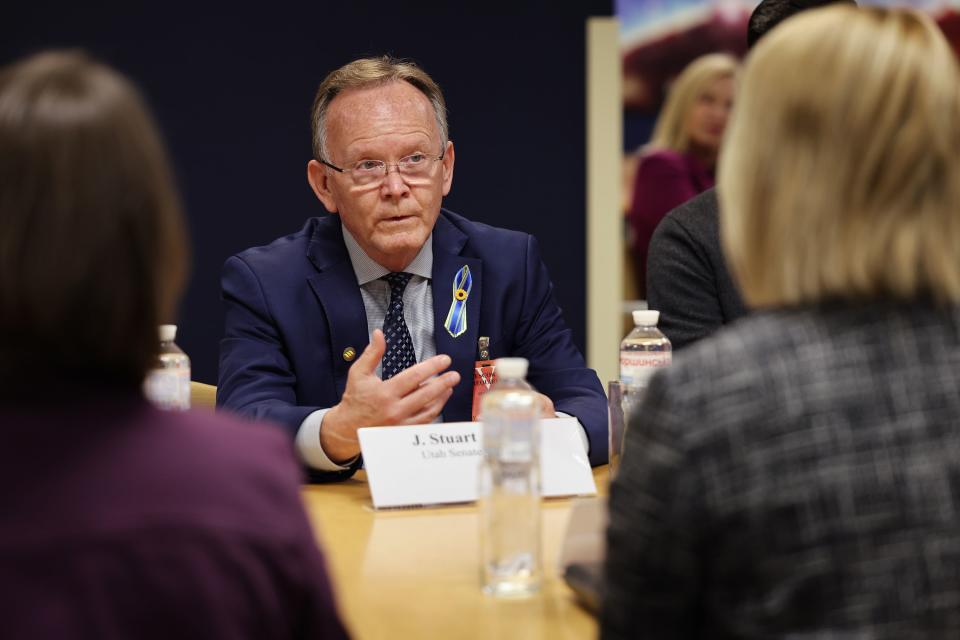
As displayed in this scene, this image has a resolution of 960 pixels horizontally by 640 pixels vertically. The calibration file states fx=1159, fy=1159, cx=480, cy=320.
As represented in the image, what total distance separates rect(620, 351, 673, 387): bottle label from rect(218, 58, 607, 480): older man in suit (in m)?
0.32

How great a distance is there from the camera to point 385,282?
9.23 ft

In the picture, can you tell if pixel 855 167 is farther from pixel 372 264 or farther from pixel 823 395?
pixel 372 264

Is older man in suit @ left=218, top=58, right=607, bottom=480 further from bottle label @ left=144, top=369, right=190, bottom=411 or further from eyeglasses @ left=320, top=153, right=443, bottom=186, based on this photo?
bottle label @ left=144, top=369, right=190, bottom=411

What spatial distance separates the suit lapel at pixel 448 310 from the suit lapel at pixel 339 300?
18cm

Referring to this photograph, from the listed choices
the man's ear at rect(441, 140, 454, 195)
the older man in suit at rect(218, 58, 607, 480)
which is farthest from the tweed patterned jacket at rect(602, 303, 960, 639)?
the man's ear at rect(441, 140, 454, 195)

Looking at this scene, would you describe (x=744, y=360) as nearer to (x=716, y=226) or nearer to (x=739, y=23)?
(x=716, y=226)

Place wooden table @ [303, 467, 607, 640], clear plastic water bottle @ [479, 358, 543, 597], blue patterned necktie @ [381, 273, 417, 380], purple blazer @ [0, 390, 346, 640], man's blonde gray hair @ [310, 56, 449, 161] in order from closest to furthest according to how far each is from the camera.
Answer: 1. purple blazer @ [0, 390, 346, 640]
2. wooden table @ [303, 467, 607, 640]
3. clear plastic water bottle @ [479, 358, 543, 597]
4. blue patterned necktie @ [381, 273, 417, 380]
5. man's blonde gray hair @ [310, 56, 449, 161]

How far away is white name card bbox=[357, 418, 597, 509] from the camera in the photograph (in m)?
2.04

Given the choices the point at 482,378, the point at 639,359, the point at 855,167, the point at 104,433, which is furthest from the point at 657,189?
the point at 104,433

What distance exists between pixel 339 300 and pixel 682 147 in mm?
2006

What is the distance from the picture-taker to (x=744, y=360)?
43.6 inches

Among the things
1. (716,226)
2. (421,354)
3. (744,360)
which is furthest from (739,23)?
(744,360)

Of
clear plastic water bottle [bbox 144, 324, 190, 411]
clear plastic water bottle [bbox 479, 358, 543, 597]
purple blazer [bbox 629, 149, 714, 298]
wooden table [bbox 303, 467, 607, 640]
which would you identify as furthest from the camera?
purple blazer [bbox 629, 149, 714, 298]

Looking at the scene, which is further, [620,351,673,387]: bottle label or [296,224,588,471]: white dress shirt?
[296,224,588,471]: white dress shirt
